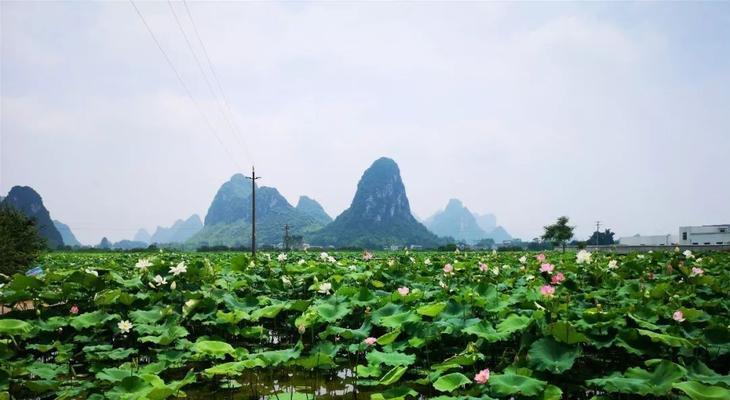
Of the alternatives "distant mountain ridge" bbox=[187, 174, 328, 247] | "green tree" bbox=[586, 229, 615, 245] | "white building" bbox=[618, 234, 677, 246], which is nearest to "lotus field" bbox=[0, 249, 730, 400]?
"white building" bbox=[618, 234, 677, 246]

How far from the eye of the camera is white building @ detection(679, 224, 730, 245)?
5697 cm

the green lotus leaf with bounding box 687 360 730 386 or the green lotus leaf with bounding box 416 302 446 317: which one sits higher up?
the green lotus leaf with bounding box 416 302 446 317

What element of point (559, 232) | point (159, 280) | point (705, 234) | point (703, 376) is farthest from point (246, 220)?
point (703, 376)

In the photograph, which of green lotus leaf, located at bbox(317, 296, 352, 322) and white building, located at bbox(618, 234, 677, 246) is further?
white building, located at bbox(618, 234, 677, 246)

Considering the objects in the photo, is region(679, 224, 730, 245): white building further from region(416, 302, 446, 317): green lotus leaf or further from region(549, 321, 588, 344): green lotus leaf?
region(549, 321, 588, 344): green lotus leaf

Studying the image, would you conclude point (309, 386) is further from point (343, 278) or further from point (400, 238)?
point (400, 238)

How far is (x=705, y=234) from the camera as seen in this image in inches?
2314

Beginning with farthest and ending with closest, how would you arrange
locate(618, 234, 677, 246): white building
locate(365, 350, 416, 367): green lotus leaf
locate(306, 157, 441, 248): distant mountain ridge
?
locate(306, 157, 441, 248): distant mountain ridge → locate(618, 234, 677, 246): white building → locate(365, 350, 416, 367): green lotus leaf

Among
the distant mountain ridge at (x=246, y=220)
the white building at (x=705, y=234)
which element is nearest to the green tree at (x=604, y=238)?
the white building at (x=705, y=234)

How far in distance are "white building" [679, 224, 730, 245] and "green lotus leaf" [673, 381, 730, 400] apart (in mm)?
68888

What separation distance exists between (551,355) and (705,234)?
7111cm

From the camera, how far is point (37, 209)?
10231cm

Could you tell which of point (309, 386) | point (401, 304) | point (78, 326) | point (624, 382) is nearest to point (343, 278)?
point (401, 304)

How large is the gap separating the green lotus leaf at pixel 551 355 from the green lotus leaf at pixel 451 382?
0.57 metres
